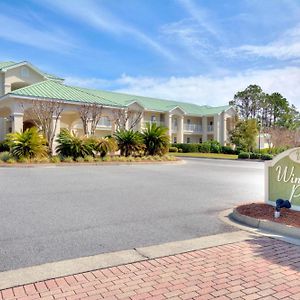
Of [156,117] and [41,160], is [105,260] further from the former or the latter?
[156,117]

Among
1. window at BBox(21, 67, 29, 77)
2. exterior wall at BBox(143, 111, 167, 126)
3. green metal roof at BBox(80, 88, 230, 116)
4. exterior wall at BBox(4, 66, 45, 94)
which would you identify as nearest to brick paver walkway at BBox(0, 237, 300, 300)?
exterior wall at BBox(4, 66, 45, 94)

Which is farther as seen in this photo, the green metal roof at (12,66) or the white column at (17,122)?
the green metal roof at (12,66)

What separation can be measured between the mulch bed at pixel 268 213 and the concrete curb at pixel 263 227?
0.18 metres

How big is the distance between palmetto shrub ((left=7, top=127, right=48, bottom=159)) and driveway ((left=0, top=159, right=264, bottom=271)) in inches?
316

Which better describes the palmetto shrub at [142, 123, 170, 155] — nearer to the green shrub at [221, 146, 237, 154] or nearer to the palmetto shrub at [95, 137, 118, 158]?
the palmetto shrub at [95, 137, 118, 158]

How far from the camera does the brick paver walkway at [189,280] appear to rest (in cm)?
352

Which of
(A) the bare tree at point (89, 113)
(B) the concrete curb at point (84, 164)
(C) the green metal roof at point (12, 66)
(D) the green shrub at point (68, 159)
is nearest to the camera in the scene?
(B) the concrete curb at point (84, 164)

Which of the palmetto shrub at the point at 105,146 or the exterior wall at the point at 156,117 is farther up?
the exterior wall at the point at 156,117

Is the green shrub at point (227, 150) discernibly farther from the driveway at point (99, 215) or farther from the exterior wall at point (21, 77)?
the driveway at point (99, 215)

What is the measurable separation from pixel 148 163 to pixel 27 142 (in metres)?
7.84

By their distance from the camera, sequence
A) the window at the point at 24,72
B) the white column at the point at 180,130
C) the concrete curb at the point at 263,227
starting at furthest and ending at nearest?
the white column at the point at 180,130
the window at the point at 24,72
the concrete curb at the point at 263,227

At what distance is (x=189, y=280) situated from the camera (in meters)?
3.89

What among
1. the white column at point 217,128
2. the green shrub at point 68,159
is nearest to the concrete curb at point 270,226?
the green shrub at point 68,159

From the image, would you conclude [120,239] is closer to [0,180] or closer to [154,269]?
[154,269]
